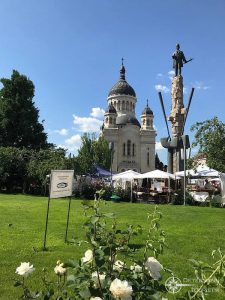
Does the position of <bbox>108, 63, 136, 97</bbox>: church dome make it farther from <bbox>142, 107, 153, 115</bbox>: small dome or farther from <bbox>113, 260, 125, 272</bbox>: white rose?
<bbox>113, 260, 125, 272</bbox>: white rose

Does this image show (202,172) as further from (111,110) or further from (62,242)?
(111,110)

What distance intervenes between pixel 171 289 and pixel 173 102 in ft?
101

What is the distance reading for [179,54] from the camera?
111 ft

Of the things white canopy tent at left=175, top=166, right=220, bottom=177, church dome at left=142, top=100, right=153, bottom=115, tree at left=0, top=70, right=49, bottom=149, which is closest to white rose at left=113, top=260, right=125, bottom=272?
white canopy tent at left=175, top=166, right=220, bottom=177

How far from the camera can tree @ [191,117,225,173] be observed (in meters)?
24.2

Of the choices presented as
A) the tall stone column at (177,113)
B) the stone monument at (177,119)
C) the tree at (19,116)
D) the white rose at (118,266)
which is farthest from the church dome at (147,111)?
the white rose at (118,266)

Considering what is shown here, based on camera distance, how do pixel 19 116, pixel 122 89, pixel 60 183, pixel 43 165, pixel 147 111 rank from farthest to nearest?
pixel 122 89
pixel 147 111
pixel 19 116
pixel 43 165
pixel 60 183

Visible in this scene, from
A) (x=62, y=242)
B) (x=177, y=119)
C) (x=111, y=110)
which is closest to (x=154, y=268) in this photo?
(x=62, y=242)

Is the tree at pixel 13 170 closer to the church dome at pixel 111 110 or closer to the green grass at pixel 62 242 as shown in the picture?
the green grass at pixel 62 242

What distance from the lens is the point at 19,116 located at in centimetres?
4319

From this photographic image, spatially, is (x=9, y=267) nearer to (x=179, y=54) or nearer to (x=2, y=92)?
(x=179, y=54)

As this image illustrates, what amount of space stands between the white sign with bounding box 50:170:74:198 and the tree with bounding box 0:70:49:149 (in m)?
34.0

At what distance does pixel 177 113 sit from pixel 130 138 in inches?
1950

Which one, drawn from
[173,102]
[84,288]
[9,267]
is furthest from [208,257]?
[173,102]
